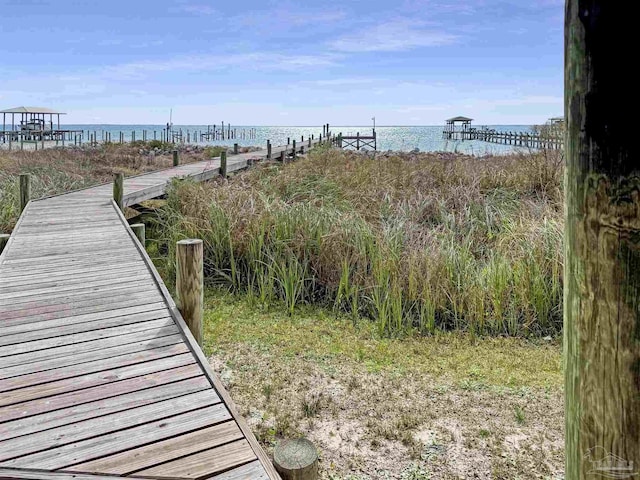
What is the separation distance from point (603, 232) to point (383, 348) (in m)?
3.97

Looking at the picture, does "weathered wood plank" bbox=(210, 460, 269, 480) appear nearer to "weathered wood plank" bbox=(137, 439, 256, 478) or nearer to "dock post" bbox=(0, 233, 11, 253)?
"weathered wood plank" bbox=(137, 439, 256, 478)

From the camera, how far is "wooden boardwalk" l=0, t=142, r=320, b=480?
7.34ft

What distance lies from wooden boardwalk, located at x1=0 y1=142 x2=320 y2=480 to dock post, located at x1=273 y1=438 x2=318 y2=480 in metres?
0.16

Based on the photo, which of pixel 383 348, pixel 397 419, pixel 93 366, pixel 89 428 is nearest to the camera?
pixel 89 428

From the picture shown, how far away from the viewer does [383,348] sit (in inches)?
204

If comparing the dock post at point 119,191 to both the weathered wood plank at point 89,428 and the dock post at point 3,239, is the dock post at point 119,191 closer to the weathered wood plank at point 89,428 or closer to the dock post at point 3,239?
the dock post at point 3,239

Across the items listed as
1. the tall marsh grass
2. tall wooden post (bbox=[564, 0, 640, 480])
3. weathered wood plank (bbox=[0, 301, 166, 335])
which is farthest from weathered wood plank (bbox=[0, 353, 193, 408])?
the tall marsh grass

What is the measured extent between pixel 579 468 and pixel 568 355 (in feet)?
1.11

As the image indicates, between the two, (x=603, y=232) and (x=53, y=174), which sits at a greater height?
(x=53, y=174)

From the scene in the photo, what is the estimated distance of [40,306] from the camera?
4211mm

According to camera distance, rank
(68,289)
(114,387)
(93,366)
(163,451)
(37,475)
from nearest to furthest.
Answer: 1. (37,475)
2. (163,451)
3. (114,387)
4. (93,366)
5. (68,289)

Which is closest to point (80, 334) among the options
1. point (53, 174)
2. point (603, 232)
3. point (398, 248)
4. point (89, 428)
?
point (89, 428)

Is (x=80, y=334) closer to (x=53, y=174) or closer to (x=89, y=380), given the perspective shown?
(x=89, y=380)

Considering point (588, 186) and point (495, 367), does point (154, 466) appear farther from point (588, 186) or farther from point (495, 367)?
point (495, 367)
